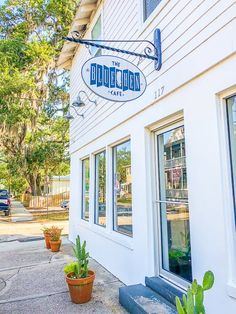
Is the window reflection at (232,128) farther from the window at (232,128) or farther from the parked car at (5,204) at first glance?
the parked car at (5,204)

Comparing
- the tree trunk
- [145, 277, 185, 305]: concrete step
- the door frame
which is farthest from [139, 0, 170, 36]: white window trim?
the tree trunk

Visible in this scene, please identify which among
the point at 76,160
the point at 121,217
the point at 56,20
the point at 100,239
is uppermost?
the point at 56,20

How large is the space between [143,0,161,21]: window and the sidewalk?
4293mm

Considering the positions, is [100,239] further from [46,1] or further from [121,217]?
[46,1]

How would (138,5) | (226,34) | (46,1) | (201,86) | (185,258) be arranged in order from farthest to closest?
1. (46,1)
2. (138,5)
3. (185,258)
4. (201,86)
5. (226,34)

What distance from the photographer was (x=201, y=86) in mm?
2713

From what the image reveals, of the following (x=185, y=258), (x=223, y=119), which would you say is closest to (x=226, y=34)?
(x=223, y=119)

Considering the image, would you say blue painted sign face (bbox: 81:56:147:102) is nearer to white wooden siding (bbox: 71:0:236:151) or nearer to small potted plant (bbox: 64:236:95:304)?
white wooden siding (bbox: 71:0:236:151)

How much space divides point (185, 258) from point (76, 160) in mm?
5301

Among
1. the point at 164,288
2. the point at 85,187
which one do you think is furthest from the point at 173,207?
the point at 85,187

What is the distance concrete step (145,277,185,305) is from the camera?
2.94 metres

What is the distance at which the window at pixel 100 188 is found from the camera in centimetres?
565

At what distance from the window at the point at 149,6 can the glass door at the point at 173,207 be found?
190 cm

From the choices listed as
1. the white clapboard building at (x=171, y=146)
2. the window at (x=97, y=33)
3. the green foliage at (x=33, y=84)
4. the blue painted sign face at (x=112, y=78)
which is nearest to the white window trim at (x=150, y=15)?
the white clapboard building at (x=171, y=146)
